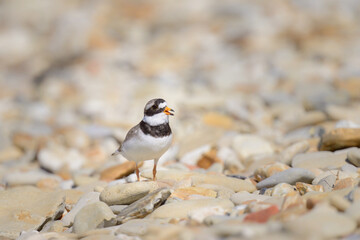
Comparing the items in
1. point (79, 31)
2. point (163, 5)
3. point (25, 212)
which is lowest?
point (25, 212)

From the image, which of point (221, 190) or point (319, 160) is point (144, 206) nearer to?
point (221, 190)

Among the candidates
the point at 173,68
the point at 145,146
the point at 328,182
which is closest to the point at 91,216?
the point at 145,146

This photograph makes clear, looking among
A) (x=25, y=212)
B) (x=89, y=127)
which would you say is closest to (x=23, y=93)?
(x=89, y=127)

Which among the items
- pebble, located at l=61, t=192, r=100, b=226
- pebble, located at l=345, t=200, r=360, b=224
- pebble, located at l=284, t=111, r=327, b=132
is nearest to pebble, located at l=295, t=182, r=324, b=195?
pebble, located at l=345, t=200, r=360, b=224

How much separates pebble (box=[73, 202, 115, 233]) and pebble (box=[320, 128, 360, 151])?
10.6 feet

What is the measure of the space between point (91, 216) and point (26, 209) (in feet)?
3.60

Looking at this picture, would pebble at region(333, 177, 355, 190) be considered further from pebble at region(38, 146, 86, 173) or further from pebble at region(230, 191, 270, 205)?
pebble at region(38, 146, 86, 173)

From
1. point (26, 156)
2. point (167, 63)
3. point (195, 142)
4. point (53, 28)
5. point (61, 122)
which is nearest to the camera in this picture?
point (195, 142)

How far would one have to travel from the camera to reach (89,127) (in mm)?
11898

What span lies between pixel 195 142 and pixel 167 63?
962cm

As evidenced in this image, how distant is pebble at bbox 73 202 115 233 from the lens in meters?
5.13

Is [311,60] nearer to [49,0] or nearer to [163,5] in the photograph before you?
[163,5]

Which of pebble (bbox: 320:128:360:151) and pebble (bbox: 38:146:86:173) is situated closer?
pebble (bbox: 320:128:360:151)

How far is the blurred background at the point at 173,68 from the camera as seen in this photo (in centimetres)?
1122
